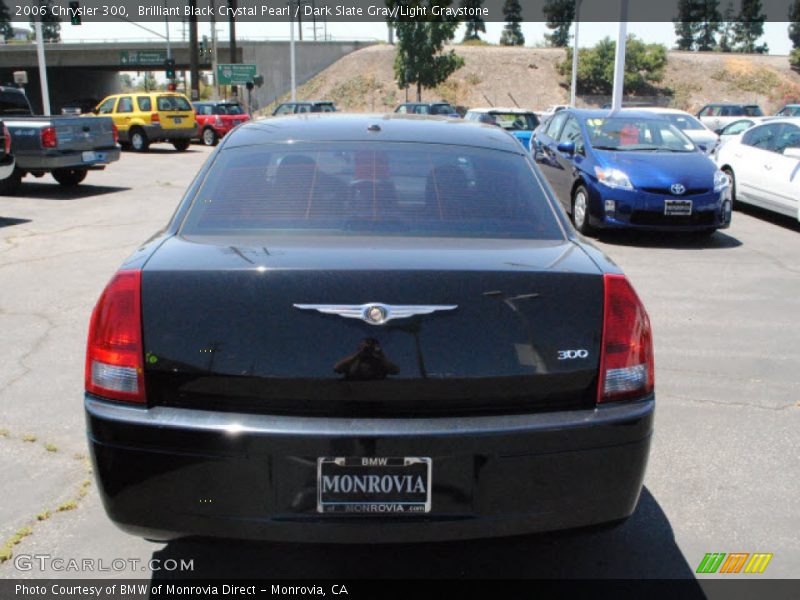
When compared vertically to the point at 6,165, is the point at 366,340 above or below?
above

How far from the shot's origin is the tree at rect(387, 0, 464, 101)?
49969mm

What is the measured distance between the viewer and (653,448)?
4.18m

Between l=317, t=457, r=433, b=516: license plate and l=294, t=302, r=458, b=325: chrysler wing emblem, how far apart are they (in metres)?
0.42

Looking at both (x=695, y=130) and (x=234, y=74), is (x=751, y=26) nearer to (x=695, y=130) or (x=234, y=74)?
(x=234, y=74)

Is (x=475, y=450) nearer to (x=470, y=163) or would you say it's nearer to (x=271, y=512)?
(x=271, y=512)

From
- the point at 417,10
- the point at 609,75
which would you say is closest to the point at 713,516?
the point at 417,10

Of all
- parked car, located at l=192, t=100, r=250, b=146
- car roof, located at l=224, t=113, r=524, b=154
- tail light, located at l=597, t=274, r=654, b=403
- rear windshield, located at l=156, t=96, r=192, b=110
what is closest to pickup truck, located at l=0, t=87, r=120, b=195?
rear windshield, located at l=156, t=96, r=192, b=110

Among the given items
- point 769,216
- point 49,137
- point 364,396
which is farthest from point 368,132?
point 49,137

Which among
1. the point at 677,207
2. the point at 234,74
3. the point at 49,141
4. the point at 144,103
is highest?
the point at 234,74

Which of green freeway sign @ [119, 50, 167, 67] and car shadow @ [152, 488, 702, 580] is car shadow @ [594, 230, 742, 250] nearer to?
car shadow @ [152, 488, 702, 580]

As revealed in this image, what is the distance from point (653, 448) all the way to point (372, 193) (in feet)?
6.89

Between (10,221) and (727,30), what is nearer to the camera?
(10,221)

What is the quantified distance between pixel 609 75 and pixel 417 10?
25.3 metres

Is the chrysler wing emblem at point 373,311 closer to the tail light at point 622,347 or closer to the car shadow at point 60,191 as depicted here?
the tail light at point 622,347
